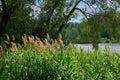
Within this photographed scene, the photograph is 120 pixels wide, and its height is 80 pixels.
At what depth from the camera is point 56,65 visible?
5711 mm

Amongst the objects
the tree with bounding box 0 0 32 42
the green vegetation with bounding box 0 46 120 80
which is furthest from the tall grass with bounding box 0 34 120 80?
the tree with bounding box 0 0 32 42

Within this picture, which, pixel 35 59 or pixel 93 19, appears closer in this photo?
pixel 35 59

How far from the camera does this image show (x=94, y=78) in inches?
230

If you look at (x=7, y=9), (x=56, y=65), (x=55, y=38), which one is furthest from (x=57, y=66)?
(x=55, y=38)

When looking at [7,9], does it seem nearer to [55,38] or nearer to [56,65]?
[55,38]

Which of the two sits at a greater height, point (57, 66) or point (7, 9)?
point (7, 9)

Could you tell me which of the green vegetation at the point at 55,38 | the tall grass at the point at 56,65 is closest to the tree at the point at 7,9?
the green vegetation at the point at 55,38

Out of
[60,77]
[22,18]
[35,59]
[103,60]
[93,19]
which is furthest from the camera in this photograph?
[93,19]

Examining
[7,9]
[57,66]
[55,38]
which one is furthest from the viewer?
[55,38]

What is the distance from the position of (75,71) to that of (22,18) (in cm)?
1048

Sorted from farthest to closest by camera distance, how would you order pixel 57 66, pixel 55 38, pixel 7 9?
pixel 55 38 < pixel 7 9 < pixel 57 66

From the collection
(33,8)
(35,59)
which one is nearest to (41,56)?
(35,59)

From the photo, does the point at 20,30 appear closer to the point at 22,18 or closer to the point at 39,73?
the point at 22,18

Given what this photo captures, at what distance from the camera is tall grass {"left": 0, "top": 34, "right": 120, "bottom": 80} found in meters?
5.70
